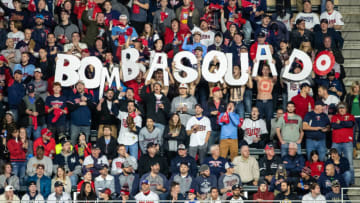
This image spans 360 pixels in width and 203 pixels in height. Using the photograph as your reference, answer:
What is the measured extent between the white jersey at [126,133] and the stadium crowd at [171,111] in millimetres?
28

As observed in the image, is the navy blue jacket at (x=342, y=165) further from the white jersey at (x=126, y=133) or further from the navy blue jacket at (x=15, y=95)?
the navy blue jacket at (x=15, y=95)

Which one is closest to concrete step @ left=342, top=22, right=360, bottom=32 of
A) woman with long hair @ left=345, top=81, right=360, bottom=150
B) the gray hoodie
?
woman with long hair @ left=345, top=81, right=360, bottom=150

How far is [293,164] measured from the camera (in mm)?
23594

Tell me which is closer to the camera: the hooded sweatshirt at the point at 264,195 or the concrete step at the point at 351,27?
the hooded sweatshirt at the point at 264,195

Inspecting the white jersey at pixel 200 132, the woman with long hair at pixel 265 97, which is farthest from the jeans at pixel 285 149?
the white jersey at pixel 200 132

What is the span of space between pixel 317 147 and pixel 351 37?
161 inches

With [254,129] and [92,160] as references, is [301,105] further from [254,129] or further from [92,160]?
[92,160]

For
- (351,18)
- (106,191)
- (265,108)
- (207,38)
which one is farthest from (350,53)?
(106,191)

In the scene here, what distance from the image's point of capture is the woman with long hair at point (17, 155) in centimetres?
2409

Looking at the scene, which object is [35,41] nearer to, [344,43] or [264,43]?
[264,43]

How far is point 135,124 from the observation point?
960 inches

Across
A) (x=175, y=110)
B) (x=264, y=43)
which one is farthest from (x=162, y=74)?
(x=264, y=43)

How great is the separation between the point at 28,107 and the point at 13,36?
2.52 m

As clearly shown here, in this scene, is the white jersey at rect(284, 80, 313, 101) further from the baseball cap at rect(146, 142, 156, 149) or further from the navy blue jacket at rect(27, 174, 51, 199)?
the navy blue jacket at rect(27, 174, 51, 199)
